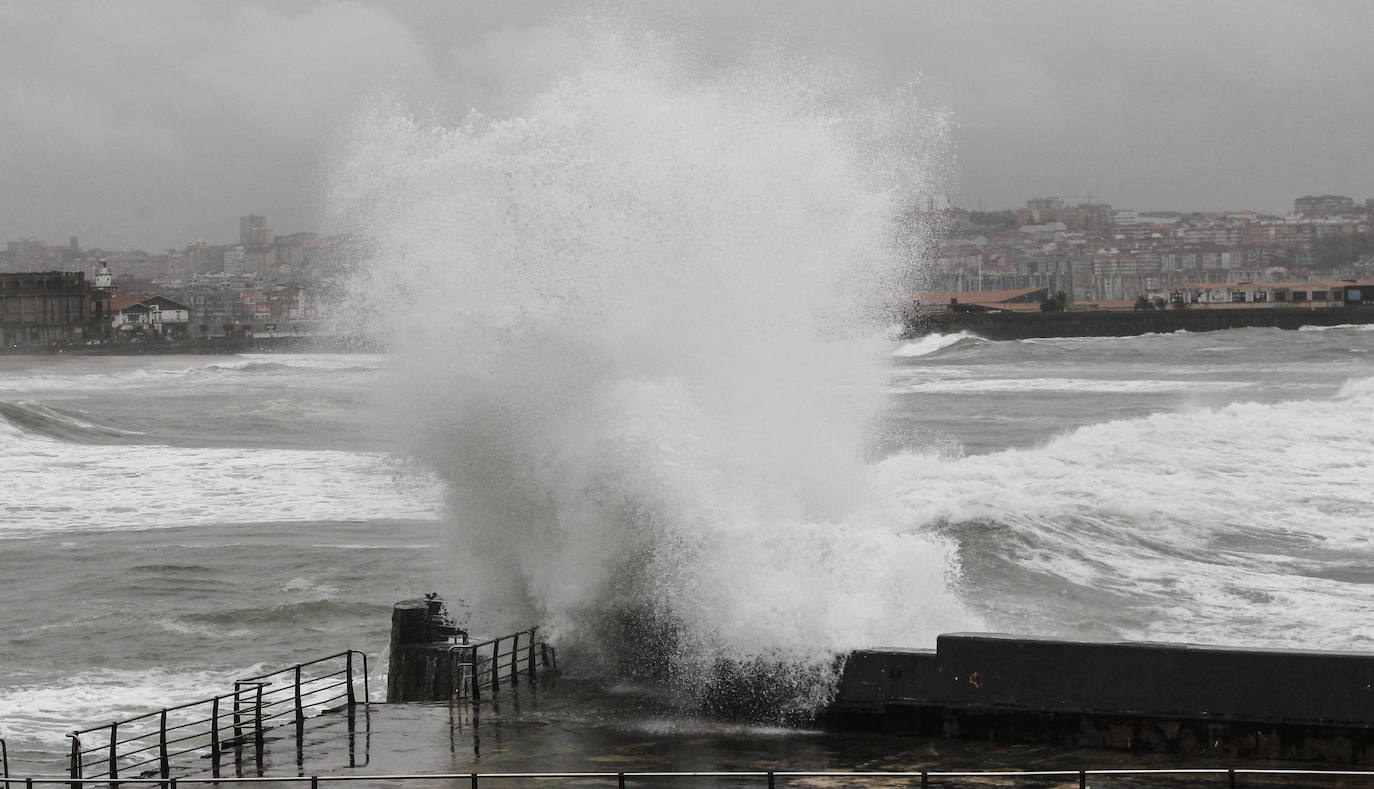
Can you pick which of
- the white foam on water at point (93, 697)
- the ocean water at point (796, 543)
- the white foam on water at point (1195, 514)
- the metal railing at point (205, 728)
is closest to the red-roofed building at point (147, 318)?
the ocean water at point (796, 543)

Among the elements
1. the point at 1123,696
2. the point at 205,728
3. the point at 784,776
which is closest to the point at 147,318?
the point at 205,728

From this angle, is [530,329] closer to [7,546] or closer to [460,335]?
[460,335]

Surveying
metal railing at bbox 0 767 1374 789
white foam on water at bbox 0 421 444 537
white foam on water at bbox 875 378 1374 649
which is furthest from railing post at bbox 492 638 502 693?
white foam on water at bbox 0 421 444 537

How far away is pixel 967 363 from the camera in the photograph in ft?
257

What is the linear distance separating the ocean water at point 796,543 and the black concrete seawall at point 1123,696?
734 millimetres

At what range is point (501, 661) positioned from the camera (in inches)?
485

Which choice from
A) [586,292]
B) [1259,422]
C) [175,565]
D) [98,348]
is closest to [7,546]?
[175,565]

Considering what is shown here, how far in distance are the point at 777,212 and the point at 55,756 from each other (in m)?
7.62

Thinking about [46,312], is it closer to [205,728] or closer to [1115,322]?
[1115,322]

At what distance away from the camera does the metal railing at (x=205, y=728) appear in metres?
9.70

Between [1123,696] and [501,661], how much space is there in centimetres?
493

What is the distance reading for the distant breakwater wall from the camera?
111 metres

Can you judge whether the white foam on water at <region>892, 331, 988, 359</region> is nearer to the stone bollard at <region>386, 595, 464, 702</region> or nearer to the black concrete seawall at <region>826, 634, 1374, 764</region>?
the stone bollard at <region>386, 595, 464, 702</region>

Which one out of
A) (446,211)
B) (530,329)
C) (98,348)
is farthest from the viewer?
Answer: (98,348)
